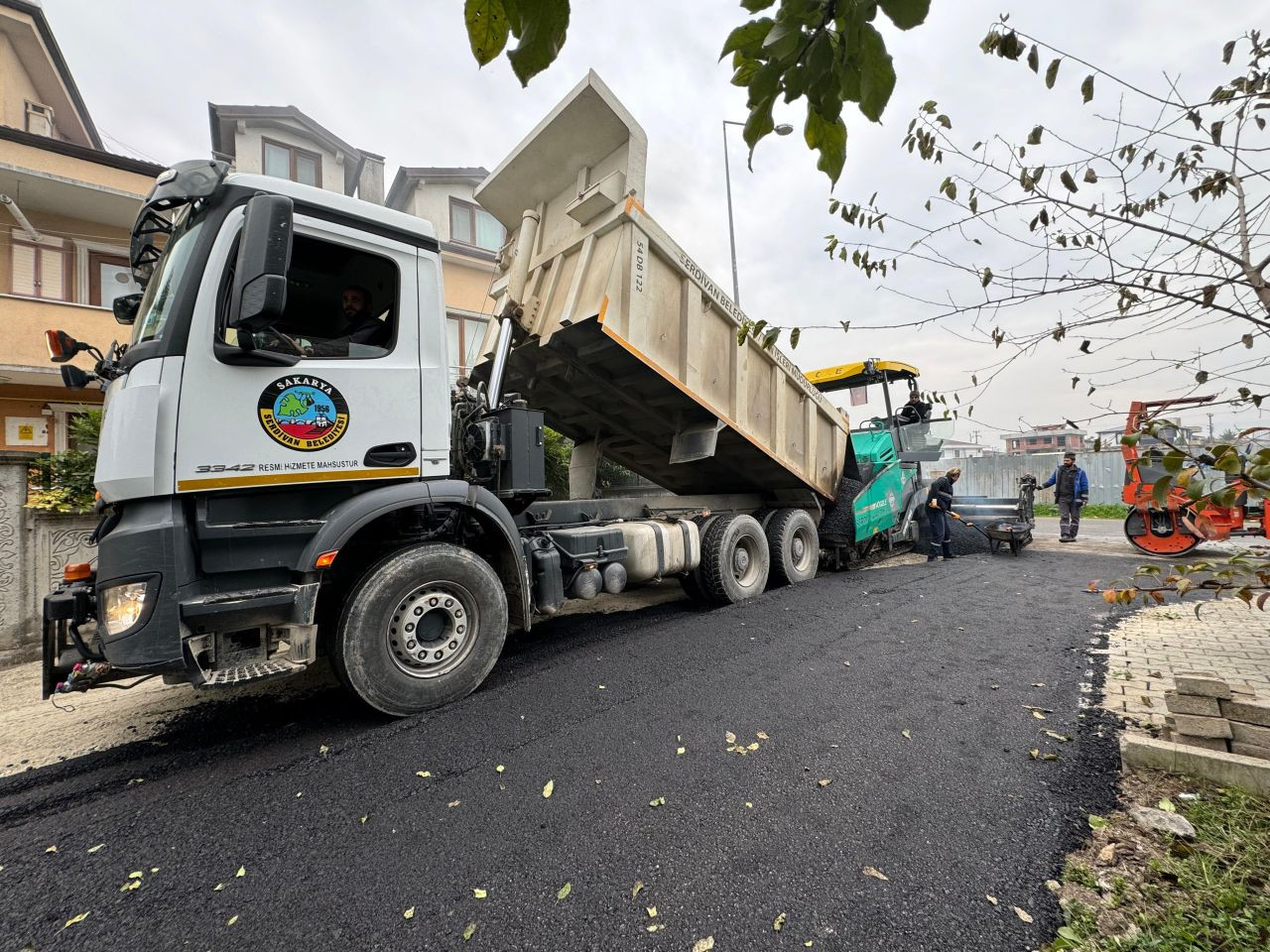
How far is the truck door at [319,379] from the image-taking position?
268cm

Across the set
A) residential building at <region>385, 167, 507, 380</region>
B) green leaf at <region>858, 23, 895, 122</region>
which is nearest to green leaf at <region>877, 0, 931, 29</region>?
green leaf at <region>858, 23, 895, 122</region>

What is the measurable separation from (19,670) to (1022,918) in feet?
21.6

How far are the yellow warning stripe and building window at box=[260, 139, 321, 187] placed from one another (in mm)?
11876

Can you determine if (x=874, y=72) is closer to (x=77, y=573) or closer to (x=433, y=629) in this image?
(x=433, y=629)

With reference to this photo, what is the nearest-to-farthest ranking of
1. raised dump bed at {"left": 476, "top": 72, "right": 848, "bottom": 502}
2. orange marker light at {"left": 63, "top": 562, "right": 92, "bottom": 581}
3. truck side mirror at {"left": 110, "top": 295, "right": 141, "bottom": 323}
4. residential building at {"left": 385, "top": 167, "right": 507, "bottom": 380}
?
orange marker light at {"left": 63, "top": 562, "right": 92, "bottom": 581} → truck side mirror at {"left": 110, "top": 295, "right": 141, "bottom": 323} → raised dump bed at {"left": 476, "top": 72, "right": 848, "bottom": 502} → residential building at {"left": 385, "top": 167, "right": 507, "bottom": 380}

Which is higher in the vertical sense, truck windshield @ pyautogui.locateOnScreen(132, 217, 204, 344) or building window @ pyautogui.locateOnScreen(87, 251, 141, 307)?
building window @ pyautogui.locateOnScreen(87, 251, 141, 307)

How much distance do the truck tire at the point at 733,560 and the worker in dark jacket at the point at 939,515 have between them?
383cm

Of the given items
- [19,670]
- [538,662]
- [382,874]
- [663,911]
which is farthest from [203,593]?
[19,670]

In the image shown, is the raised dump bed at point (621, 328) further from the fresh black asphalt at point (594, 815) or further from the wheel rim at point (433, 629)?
the fresh black asphalt at point (594, 815)

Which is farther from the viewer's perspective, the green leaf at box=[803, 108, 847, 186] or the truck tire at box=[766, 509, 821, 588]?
the truck tire at box=[766, 509, 821, 588]

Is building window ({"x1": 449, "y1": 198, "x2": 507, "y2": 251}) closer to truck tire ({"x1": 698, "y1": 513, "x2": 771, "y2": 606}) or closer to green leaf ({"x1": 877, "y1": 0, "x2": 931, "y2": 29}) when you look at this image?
truck tire ({"x1": 698, "y1": 513, "x2": 771, "y2": 606})

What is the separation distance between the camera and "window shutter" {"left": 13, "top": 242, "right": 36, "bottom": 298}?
28.3 ft

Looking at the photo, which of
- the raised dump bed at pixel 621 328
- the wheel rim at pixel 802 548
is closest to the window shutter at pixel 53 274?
the raised dump bed at pixel 621 328

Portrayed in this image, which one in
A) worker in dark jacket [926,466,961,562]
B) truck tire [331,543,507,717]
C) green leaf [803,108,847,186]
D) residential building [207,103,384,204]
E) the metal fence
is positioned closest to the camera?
green leaf [803,108,847,186]
